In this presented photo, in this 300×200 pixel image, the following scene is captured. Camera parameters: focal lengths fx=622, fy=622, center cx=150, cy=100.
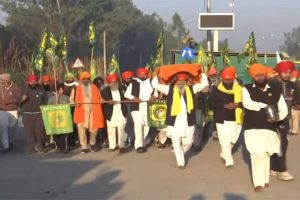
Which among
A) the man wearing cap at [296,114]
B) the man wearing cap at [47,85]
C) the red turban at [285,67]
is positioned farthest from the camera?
the man wearing cap at [296,114]

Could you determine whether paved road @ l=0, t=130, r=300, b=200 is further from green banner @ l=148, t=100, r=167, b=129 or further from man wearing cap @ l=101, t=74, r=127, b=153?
green banner @ l=148, t=100, r=167, b=129

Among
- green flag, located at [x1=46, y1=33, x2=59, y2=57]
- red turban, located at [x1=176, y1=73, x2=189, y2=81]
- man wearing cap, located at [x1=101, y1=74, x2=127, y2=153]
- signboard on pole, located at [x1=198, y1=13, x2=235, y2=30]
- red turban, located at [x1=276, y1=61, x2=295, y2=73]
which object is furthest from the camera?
signboard on pole, located at [x1=198, y1=13, x2=235, y2=30]

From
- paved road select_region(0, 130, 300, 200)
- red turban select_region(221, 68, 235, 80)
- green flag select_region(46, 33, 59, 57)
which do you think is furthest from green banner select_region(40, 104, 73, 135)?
red turban select_region(221, 68, 235, 80)

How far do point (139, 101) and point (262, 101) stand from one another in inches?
175

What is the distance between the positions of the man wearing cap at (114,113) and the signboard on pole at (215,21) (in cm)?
1812

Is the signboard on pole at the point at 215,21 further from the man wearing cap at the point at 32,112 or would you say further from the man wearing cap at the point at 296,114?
the man wearing cap at the point at 32,112

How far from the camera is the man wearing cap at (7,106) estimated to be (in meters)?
13.2

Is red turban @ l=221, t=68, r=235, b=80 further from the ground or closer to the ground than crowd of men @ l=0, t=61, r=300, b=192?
→ further from the ground

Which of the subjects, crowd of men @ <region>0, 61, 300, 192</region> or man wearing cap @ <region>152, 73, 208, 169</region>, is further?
man wearing cap @ <region>152, 73, 208, 169</region>

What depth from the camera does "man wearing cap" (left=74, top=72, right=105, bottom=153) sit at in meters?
12.9

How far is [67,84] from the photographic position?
13891 millimetres

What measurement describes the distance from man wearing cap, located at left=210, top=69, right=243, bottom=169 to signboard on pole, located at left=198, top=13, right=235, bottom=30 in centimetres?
1999

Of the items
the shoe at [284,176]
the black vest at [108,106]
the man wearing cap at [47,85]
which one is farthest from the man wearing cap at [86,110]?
the shoe at [284,176]

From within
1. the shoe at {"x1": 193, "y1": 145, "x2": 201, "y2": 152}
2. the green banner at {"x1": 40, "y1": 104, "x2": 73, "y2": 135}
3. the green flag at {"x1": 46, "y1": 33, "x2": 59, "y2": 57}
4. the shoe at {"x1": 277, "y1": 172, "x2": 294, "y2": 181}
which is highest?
the green flag at {"x1": 46, "y1": 33, "x2": 59, "y2": 57}
